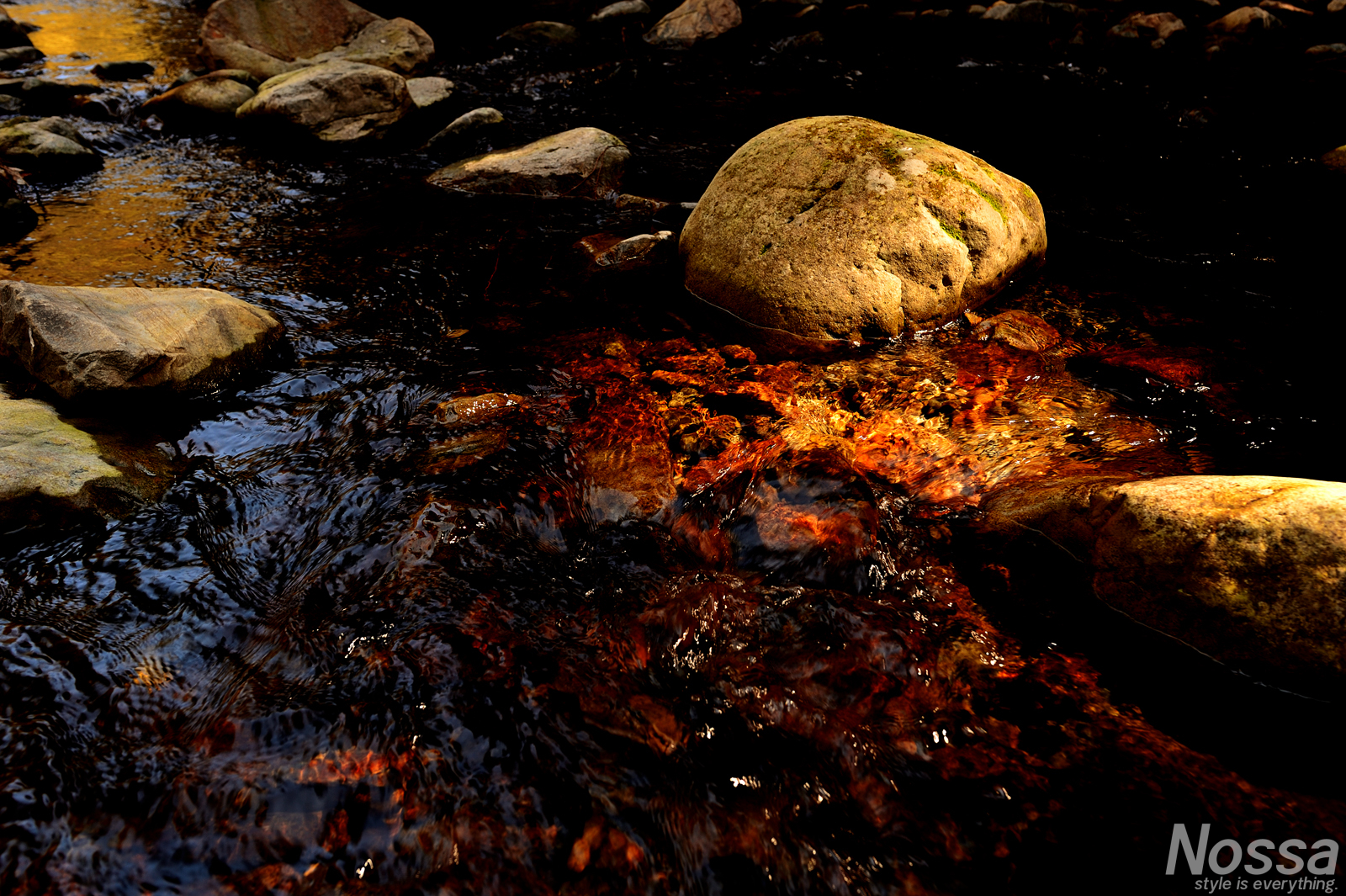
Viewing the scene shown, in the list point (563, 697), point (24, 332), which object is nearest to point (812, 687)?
point (563, 697)

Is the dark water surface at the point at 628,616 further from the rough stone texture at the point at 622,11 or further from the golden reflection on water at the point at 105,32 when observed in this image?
the rough stone texture at the point at 622,11

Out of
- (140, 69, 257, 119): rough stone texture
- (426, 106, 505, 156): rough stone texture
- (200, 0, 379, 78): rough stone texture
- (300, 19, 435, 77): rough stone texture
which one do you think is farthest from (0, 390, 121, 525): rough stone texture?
(300, 19, 435, 77): rough stone texture

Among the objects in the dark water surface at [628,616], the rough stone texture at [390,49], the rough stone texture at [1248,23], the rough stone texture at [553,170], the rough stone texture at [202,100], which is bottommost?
the dark water surface at [628,616]

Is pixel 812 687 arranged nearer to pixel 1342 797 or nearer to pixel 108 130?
pixel 1342 797

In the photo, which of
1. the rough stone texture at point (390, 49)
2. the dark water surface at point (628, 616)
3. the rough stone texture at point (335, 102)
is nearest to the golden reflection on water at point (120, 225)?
the dark water surface at point (628, 616)

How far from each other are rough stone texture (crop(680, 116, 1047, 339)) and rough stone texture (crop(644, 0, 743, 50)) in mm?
11539

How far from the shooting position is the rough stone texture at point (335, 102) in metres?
8.77

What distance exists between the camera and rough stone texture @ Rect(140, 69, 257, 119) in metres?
9.46

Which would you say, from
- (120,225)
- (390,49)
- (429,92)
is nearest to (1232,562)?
(120,225)

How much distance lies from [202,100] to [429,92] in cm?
303

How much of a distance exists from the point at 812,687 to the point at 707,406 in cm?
199

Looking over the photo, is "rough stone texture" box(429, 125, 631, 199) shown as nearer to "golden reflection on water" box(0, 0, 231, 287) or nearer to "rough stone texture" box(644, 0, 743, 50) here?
"golden reflection on water" box(0, 0, 231, 287)

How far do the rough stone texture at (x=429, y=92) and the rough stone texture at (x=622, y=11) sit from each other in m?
7.47

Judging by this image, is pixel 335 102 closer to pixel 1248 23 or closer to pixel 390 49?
pixel 390 49
